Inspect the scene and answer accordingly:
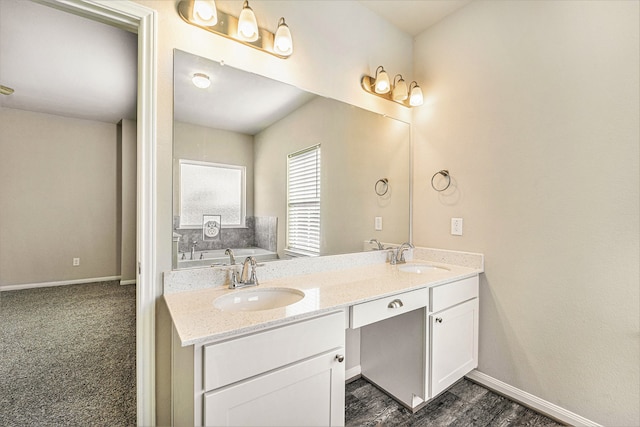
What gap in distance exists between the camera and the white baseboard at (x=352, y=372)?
1897mm

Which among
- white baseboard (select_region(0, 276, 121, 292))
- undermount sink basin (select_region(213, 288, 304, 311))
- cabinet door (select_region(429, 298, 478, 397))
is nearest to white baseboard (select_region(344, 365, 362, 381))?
cabinet door (select_region(429, 298, 478, 397))

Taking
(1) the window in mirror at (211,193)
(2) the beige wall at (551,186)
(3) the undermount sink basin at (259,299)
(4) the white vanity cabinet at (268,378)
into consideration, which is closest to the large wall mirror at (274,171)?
(1) the window in mirror at (211,193)

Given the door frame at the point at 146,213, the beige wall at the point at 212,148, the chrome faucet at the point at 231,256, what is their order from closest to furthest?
the door frame at the point at 146,213 → the beige wall at the point at 212,148 → the chrome faucet at the point at 231,256

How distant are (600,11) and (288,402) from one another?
2.33 m

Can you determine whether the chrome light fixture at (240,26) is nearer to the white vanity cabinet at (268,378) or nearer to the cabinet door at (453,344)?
the white vanity cabinet at (268,378)

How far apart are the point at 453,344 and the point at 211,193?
1641 millimetres

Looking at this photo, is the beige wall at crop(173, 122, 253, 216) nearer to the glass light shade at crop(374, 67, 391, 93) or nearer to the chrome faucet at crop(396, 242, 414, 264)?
the glass light shade at crop(374, 67, 391, 93)

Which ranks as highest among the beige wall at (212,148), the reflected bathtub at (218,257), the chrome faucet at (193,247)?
the beige wall at (212,148)

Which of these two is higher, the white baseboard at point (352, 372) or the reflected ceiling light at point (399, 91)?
the reflected ceiling light at point (399, 91)

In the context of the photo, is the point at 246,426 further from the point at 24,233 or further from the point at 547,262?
the point at 24,233

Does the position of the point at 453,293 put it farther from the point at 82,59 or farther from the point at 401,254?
the point at 82,59

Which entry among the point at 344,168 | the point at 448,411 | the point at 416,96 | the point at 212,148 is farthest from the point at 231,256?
the point at 416,96

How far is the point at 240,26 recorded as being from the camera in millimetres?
1376

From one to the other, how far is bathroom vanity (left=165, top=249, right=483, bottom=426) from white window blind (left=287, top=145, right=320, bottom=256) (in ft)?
0.67
